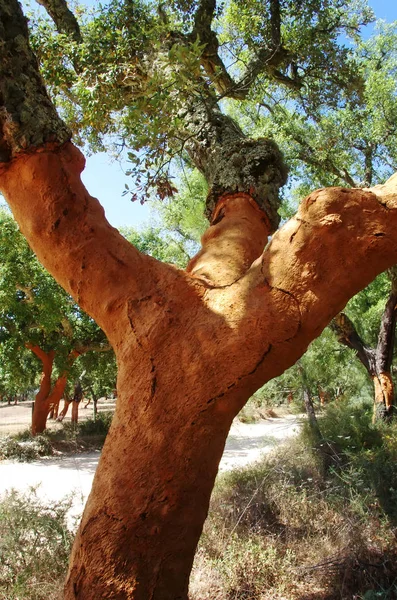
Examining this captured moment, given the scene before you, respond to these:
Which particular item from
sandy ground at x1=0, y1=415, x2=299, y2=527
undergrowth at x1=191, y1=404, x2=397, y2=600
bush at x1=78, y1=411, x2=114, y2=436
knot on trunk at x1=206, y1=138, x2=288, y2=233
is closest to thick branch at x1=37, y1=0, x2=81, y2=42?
knot on trunk at x1=206, y1=138, x2=288, y2=233

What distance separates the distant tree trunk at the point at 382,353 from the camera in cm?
1010

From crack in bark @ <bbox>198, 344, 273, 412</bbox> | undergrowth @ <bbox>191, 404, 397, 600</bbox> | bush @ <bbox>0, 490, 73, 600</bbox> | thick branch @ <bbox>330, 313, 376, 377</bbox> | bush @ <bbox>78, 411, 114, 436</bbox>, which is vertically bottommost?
bush @ <bbox>78, 411, 114, 436</bbox>

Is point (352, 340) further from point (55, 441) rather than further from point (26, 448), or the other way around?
point (55, 441)

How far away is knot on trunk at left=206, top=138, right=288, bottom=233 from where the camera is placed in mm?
3189

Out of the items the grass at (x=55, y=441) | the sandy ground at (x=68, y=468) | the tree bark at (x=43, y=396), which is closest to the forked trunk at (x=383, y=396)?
the sandy ground at (x=68, y=468)

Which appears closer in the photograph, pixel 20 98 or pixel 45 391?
pixel 20 98

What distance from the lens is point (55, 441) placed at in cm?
1434

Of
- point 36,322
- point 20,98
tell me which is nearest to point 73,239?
point 20,98

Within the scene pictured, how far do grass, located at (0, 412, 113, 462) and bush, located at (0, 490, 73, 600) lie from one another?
780 centimetres

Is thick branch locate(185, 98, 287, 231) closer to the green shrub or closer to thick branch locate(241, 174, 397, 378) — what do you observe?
thick branch locate(241, 174, 397, 378)

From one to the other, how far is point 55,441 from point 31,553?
11.7 m

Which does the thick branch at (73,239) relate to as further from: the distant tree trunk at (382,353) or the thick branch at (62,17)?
the distant tree trunk at (382,353)

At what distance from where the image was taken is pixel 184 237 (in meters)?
14.8

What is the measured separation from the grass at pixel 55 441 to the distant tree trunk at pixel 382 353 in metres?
7.33
